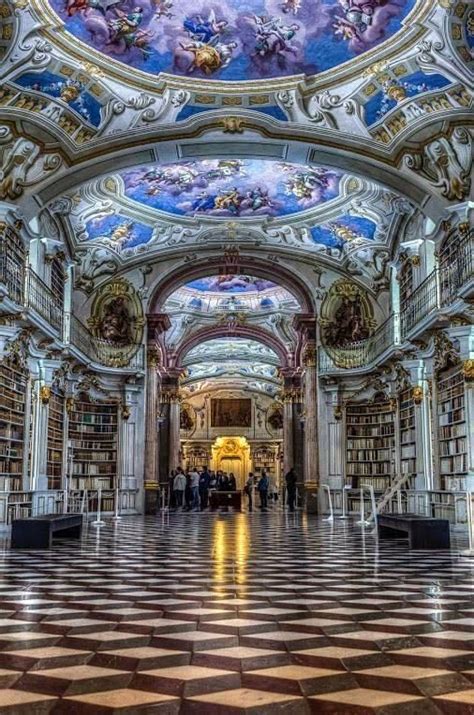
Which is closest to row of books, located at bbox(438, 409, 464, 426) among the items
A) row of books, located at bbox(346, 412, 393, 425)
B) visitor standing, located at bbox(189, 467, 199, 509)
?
row of books, located at bbox(346, 412, 393, 425)

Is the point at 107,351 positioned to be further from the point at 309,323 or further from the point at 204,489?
the point at 204,489

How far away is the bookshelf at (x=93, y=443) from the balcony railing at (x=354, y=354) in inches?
249

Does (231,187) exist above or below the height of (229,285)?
below

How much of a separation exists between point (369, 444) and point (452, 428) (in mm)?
6767

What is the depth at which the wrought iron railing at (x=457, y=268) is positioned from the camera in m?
13.3

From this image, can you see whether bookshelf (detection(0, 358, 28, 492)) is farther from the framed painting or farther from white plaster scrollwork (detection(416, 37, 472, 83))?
the framed painting

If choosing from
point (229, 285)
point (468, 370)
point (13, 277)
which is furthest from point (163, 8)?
point (229, 285)

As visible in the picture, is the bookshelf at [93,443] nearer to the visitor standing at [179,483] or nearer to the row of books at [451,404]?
the visitor standing at [179,483]

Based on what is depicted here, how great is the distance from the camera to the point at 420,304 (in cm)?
1673

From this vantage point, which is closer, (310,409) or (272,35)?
(272,35)

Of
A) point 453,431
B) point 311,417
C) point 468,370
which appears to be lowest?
point 453,431

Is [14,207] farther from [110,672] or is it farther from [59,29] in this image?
[110,672]

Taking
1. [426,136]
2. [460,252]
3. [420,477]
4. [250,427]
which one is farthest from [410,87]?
[250,427]

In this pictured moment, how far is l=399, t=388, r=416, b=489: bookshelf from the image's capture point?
58.0 feet
